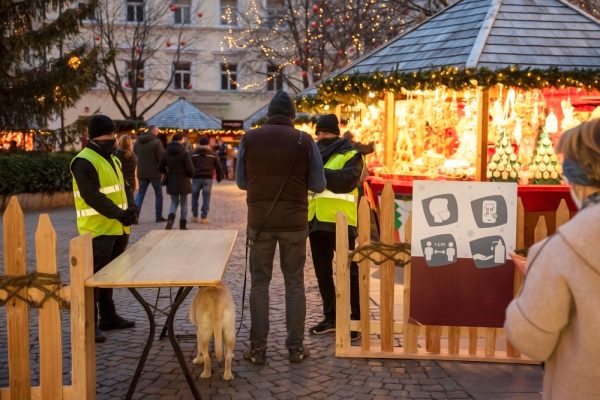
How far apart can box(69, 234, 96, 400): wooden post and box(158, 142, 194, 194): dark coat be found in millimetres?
8641

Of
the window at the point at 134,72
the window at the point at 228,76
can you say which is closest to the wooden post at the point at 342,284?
the window at the point at 134,72

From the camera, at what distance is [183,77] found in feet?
125

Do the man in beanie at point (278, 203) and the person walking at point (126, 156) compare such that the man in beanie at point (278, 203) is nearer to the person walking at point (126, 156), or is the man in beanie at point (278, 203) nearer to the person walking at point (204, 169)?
the person walking at point (126, 156)

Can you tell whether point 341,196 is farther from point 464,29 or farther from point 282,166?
point 464,29

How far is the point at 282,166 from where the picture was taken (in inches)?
196

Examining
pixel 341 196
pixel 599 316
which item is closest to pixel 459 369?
pixel 341 196

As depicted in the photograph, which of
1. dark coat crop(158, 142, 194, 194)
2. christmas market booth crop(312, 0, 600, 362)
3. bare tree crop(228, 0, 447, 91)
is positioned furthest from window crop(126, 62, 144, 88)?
christmas market booth crop(312, 0, 600, 362)

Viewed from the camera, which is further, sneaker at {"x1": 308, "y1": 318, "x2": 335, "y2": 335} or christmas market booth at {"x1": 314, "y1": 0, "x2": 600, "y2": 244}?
christmas market booth at {"x1": 314, "y1": 0, "x2": 600, "y2": 244}

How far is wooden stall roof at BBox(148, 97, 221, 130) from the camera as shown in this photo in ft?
89.7

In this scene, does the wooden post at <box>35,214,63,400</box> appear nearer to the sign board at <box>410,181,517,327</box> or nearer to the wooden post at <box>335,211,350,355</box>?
→ the wooden post at <box>335,211,350,355</box>

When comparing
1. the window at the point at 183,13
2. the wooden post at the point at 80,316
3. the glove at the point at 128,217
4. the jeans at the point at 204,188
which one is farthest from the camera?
the window at the point at 183,13

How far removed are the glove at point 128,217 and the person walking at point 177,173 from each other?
697 cm

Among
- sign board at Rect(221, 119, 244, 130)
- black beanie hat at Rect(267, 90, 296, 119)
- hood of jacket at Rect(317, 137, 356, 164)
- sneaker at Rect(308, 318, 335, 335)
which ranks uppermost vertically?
sign board at Rect(221, 119, 244, 130)

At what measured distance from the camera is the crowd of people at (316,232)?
6.84 ft
